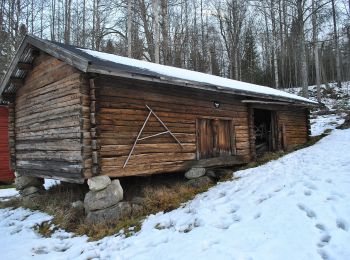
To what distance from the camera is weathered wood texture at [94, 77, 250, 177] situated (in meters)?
8.68

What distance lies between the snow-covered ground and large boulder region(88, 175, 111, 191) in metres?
1.24

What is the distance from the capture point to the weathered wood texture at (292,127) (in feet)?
49.8

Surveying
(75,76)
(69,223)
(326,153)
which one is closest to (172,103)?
(75,76)

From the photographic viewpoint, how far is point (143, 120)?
9.52 m

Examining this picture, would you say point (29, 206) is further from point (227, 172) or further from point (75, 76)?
point (227, 172)

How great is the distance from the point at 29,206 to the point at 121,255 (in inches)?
243

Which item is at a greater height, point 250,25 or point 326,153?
point 250,25

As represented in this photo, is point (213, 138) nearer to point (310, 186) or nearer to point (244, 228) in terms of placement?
point (310, 186)

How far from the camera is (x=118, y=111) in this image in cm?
896

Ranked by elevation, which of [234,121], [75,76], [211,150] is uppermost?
[75,76]

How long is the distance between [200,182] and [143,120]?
2.82 meters

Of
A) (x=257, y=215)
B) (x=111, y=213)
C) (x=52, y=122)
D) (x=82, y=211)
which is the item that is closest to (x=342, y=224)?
(x=257, y=215)

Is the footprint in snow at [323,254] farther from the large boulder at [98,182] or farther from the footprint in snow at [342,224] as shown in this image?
the large boulder at [98,182]

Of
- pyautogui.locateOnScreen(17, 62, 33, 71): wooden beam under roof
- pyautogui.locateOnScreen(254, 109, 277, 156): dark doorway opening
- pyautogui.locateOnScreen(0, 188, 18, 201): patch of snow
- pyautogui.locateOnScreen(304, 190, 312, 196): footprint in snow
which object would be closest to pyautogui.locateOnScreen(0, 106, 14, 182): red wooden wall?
pyautogui.locateOnScreen(0, 188, 18, 201): patch of snow
